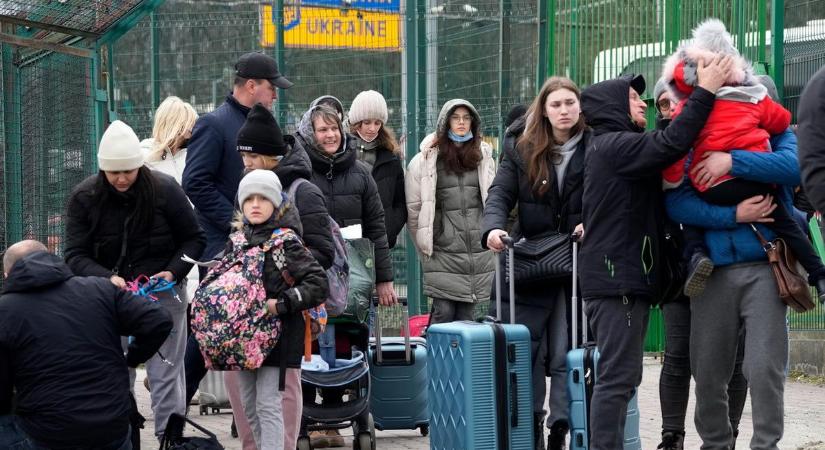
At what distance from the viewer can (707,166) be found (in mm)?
5945

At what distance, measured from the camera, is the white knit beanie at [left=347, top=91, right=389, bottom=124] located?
29.0 feet

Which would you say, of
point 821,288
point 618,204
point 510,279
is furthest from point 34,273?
point 821,288

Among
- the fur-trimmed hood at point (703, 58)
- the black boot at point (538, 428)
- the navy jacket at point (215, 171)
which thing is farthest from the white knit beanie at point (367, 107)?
the fur-trimmed hood at point (703, 58)

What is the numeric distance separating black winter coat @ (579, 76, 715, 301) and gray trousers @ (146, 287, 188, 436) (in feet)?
7.35

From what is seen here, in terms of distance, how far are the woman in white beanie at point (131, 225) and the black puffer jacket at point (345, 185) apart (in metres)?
1.02

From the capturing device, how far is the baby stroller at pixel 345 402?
7.71 metres

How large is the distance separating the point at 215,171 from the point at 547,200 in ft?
5.94

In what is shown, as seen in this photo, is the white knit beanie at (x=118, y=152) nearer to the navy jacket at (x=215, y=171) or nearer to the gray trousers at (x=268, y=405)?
the navy jacket at (x=215, y=171)

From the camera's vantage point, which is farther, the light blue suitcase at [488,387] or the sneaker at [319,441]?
the sneaker at [319,441]

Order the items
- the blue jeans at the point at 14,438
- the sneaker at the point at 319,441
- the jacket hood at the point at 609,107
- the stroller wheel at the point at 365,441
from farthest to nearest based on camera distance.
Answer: the sneaker at the point at 319,441
the stroller wheel at the point at 365,441
the jacket hood at the point at 609,107
the blue jeans at the point at 14,438

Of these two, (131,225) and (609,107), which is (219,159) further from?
(609,107)

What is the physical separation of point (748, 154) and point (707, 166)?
174mm

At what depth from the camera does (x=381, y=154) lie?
8969mm

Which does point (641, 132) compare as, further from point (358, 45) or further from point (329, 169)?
point (358, 45)
